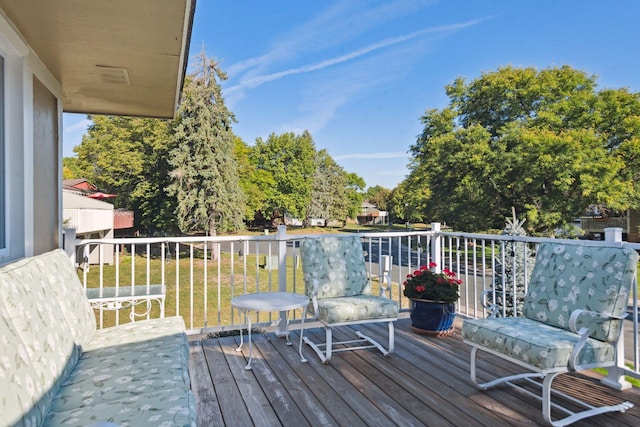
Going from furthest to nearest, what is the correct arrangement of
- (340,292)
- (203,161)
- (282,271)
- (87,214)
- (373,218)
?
(373,218) < (203,161) < (87,214) < (282,271) < (340,292)

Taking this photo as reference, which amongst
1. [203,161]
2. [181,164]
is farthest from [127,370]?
[181,164]

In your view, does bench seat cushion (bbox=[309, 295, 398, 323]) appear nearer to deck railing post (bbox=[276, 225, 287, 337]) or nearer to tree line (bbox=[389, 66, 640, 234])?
deck railing post (bbox=[276, 225, 287, 337])

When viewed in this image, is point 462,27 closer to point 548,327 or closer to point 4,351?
point 548,327

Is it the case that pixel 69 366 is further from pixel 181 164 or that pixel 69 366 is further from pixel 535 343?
pixel 181 164

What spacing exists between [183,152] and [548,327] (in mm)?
16528

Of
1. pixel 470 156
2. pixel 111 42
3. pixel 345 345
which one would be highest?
pixel 470 156

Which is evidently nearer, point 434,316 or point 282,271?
point 434,316

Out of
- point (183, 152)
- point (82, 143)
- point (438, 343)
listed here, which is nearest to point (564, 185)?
point (438, 343)

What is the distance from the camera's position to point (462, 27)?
46.1 feet

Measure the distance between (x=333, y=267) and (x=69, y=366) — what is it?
237 cm

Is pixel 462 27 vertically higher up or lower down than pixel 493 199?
higher up

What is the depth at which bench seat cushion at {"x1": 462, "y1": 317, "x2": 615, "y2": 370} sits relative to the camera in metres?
2.11

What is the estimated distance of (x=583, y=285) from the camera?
2457mm

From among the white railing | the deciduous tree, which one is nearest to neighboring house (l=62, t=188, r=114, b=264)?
the white railing
